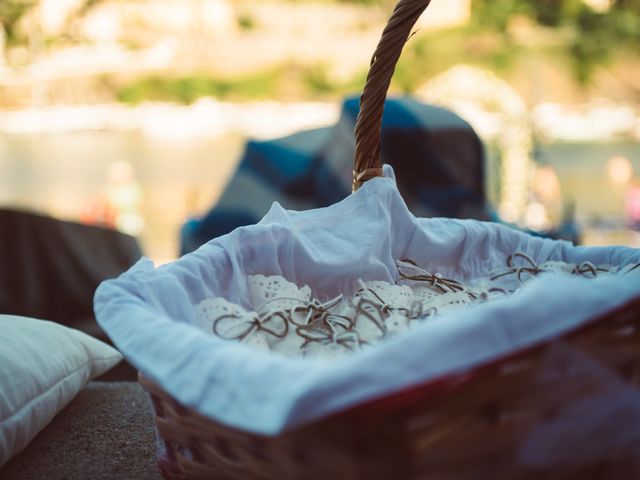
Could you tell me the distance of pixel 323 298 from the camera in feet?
2.11

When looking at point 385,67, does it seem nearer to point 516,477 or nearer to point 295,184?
point 516,477

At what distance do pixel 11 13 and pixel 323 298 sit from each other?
803cm

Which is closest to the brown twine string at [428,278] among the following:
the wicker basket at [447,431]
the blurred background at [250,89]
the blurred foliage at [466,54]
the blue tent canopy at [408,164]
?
the wicker basket at [447,431]

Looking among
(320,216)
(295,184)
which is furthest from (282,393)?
(295,184)

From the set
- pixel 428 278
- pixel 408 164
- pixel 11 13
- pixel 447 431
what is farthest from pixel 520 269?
pixel 11 13

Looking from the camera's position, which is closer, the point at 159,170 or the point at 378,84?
the point at 378,84

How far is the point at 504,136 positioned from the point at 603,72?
63.8 inches

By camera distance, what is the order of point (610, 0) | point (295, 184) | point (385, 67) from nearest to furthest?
point (385, 67) < point (295, 184) < point (610, 0)

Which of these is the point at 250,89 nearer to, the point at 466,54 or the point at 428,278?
the point at 466,54

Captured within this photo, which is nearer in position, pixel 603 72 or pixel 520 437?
pixel 520 437

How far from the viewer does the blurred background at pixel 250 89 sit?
696 centimetres

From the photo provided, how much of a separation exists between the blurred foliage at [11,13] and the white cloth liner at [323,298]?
782cm

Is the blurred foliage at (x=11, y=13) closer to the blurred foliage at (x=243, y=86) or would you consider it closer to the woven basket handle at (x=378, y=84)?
the blurred foliage at (x=243, y=86)

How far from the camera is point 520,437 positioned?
0.36 metres
